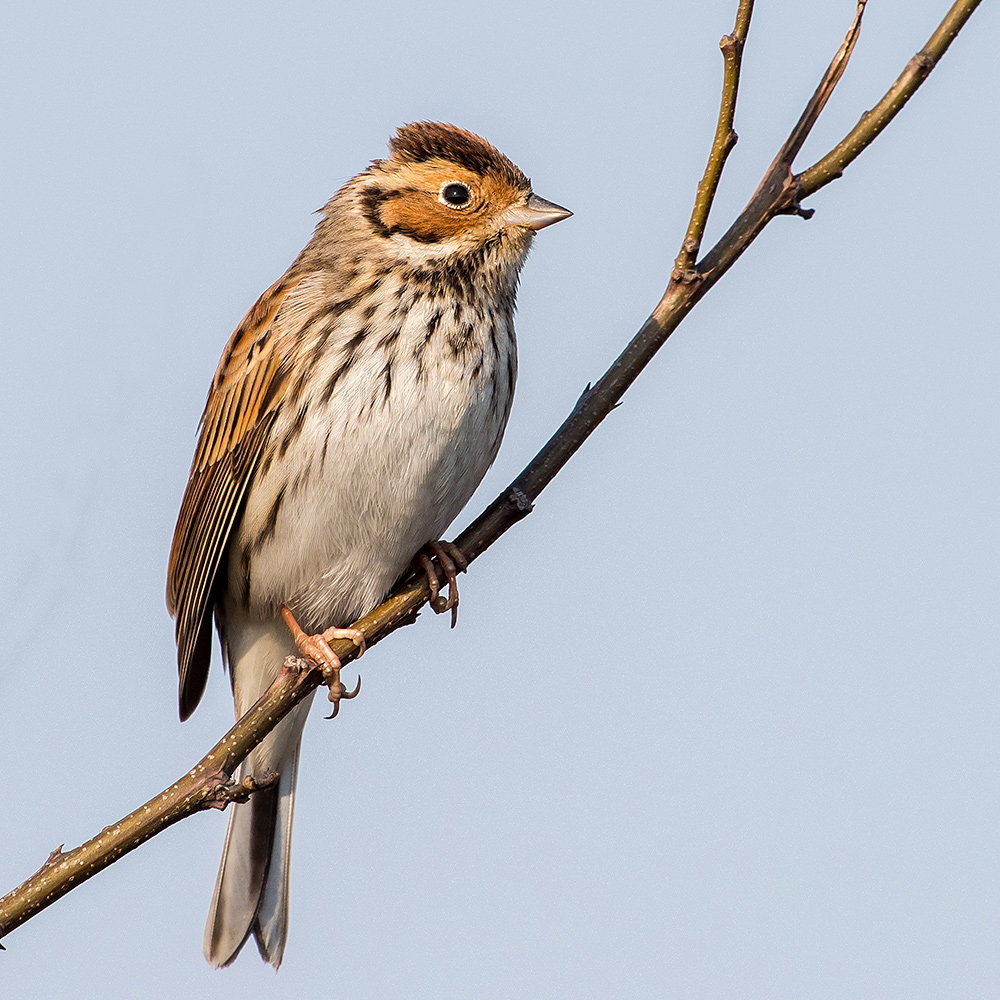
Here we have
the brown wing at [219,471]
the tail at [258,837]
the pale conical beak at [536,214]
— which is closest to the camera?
the pale conical beak at [536,214]

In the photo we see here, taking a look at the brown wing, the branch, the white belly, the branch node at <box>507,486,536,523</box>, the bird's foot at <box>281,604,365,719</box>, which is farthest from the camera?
the brown wing

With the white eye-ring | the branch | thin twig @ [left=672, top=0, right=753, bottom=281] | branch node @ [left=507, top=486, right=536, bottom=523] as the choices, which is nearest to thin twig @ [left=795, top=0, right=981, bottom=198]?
the branch

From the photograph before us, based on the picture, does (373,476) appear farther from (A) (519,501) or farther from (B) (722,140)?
(B) (722,140)

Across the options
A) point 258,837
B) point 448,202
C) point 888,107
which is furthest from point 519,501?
point 258,837

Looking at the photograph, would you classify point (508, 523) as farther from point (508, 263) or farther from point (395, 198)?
point (395, 198)

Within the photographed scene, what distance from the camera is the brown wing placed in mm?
5582

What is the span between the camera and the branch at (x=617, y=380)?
362cm

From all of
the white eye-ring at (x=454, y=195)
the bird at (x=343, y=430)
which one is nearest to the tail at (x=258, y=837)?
the bird at (x=343, y=430)

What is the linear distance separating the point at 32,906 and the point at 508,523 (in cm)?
178

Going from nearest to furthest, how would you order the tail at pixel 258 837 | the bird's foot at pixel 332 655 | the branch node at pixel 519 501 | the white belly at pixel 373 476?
the branch node at pixel 519 501 < the bird's foot at pixel 332 655 < the white belly at pixel 373 476 < the tail at pixel 258 837

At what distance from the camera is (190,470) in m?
6.08

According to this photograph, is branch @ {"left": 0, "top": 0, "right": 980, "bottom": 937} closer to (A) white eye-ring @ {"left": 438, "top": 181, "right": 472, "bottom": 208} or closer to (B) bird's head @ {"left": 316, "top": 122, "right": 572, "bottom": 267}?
(B) bird's head @ {"left": 316, "top": 122, "right": 572, "bottom": 267}

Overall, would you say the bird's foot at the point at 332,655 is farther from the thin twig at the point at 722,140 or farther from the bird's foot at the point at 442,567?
the thin twig at the point at 722,140

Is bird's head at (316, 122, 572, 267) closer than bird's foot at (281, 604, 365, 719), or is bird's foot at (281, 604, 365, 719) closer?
bird's foot at (281, 604, 365, 719)
